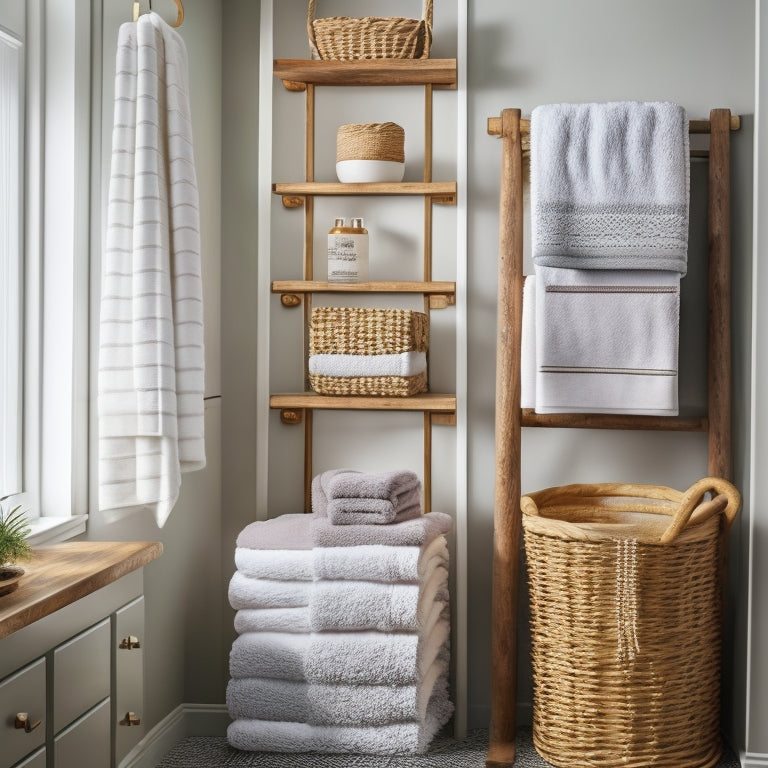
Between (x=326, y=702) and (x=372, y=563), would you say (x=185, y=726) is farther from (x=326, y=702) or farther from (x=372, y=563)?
(x=372, y=563)

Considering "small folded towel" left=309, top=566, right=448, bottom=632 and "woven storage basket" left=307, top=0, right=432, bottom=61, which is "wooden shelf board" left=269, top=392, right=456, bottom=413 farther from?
"woven storage basket" left=307, top=0, right=432, bottom=61

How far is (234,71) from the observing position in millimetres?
2523

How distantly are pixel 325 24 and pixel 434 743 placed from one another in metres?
1.79

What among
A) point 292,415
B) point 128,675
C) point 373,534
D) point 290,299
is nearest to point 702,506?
point 373,534

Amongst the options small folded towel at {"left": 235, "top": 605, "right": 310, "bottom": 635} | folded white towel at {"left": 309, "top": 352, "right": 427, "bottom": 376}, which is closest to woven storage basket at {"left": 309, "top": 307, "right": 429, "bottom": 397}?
folded white towel at {"left": 309, "top": 352, "right": 427, "bottom": 376}

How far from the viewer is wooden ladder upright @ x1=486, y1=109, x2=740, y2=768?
228cm

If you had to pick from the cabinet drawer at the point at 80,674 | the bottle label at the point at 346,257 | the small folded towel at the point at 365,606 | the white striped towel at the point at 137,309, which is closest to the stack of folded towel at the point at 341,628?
the small folded towel at the point at 365,606

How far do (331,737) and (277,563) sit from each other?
1.32ft

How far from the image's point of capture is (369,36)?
237 cm

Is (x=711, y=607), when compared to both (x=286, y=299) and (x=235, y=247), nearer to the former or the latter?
(x=286, y=299)

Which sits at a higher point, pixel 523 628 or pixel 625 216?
pixel 625 216

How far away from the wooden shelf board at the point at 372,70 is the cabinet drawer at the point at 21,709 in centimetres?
158

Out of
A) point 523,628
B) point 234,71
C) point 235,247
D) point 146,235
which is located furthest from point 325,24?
point 523,628

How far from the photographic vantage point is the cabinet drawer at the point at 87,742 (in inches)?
57.1
